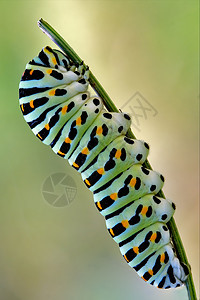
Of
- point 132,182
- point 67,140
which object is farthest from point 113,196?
point 67,140

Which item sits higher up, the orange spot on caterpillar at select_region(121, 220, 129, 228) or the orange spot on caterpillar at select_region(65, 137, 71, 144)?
the orange spot on caterpillar at select_region(65, 137, 71, 144)

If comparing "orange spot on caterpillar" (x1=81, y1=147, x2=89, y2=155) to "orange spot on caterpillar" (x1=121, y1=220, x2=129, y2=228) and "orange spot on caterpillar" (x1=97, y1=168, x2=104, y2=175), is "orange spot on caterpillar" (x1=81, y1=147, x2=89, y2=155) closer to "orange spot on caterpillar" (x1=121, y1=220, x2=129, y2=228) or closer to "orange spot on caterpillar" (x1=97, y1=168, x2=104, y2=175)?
"orange spot on caterpillar" (x1=97, y1=168, x2=104, y2=175)

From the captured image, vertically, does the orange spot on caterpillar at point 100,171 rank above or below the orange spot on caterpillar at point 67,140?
below

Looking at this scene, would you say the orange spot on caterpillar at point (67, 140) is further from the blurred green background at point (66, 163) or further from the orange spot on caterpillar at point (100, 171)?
the blurred green background at point (66, 163)

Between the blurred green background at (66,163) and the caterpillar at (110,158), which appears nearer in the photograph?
the caterpillar at (110,158)

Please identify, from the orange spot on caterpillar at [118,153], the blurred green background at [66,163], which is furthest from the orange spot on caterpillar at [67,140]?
the blurred green background at [66,163]

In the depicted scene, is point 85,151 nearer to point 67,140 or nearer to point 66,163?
point 67,140

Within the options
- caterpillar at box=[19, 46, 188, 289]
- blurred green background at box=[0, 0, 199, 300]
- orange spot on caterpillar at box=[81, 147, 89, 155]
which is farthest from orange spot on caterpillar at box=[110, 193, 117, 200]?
blurred green background at box=[0, 0, 199, 300]
